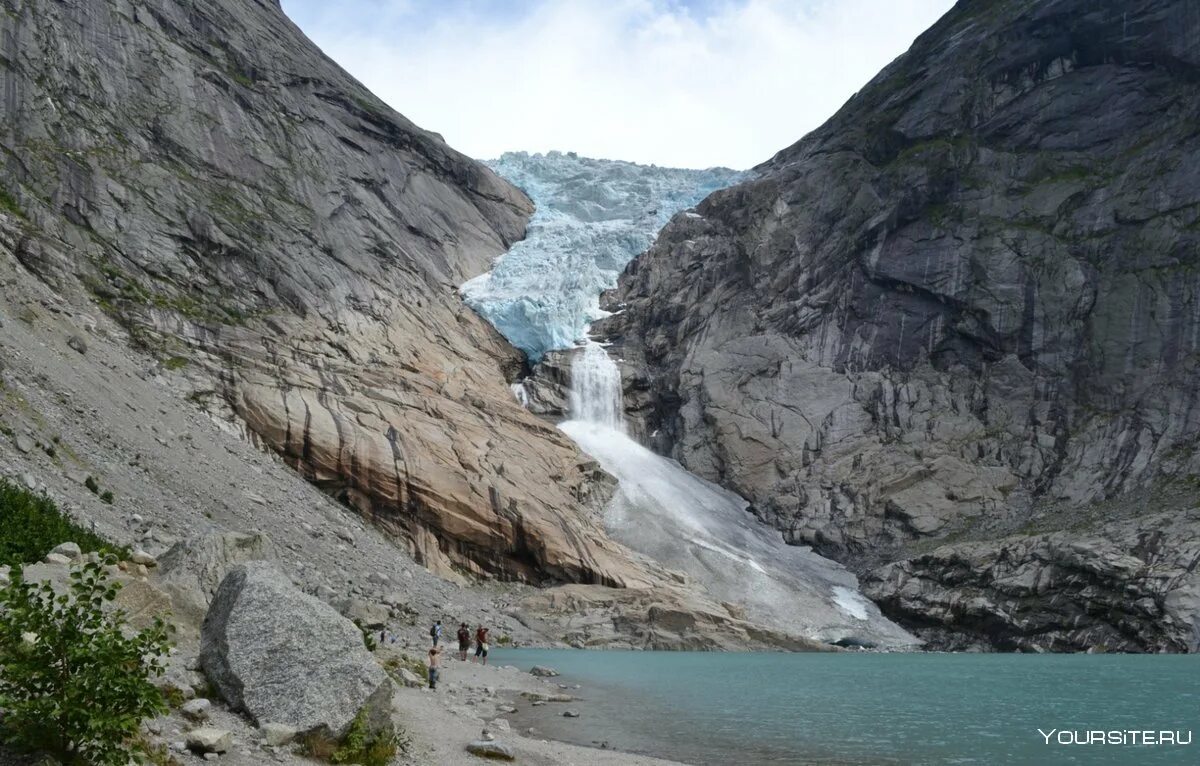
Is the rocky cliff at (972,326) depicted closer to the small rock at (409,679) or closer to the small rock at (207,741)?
the small rock at (409,679)

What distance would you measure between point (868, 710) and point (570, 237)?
89374mm

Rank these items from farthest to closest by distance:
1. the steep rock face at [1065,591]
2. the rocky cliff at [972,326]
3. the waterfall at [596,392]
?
the waterfall at [596,392] < the rocky cliff at [972,326] < the steep rock face at [1065,591]

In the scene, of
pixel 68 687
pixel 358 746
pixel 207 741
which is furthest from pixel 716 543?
pixel 68 687

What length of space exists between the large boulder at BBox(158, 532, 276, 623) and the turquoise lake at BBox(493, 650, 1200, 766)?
7945mm

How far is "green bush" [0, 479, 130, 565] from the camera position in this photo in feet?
58.5

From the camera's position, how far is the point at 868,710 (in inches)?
999

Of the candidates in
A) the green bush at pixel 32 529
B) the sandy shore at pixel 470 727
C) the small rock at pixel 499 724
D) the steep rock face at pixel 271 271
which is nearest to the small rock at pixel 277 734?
the sandy shore at pixel 470 727

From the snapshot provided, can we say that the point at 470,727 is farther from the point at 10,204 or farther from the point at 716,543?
the point at 10,204

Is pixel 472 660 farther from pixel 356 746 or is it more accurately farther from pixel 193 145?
pixel 193 145

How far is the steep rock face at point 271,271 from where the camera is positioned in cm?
5538

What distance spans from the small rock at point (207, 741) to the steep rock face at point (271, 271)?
44405 millimetres

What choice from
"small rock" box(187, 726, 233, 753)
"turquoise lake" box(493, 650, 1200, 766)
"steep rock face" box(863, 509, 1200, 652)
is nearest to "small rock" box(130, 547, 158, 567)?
"small rock" box(187, 726, 233, 753)

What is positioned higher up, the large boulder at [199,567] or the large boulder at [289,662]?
the large boulder at [199,567]

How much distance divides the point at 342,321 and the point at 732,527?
34066mm
